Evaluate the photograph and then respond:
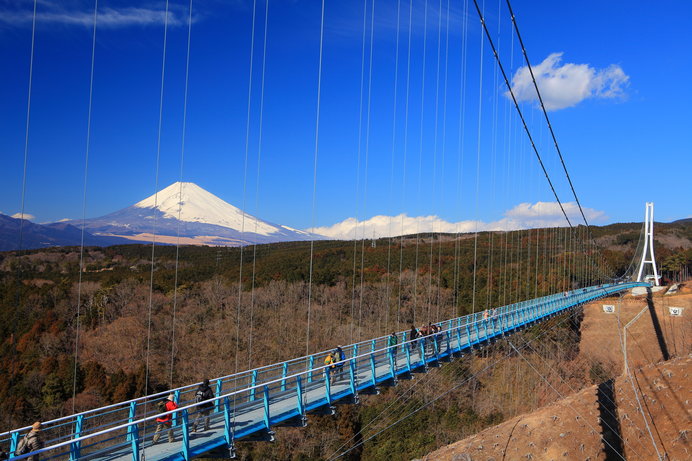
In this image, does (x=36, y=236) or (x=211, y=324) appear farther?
(x=211, y=324)

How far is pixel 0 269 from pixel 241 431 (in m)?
37.4

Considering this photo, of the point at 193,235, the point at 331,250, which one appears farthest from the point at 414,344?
the point at 193,235

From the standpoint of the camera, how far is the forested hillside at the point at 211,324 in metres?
30.1

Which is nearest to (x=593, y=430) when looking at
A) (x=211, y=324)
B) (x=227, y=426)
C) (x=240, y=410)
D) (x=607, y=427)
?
(x=607, y=427)

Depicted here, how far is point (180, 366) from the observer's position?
3488 centimetres

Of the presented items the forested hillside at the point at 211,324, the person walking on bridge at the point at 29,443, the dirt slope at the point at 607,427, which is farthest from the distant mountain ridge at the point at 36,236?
the dirt slope at the point at 607,427

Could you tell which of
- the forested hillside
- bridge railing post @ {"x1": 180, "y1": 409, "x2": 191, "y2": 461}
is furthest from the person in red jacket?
the forested hillside

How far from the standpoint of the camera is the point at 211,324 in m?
39.0

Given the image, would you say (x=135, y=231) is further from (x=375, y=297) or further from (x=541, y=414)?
(x=541, y=414)

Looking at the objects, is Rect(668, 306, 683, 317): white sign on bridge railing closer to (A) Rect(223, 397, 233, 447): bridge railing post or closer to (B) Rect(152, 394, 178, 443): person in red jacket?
(A) Rect(223, 397, 233, 447): bridge railing post

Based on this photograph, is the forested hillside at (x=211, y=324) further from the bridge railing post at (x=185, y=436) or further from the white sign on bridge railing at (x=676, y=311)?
the bridge railing post at (x=185, y=436)

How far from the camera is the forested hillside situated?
30.1 meters

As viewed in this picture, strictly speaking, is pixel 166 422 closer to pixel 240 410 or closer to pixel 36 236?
pixel 240 410

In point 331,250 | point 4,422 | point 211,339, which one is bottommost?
point 4,422
